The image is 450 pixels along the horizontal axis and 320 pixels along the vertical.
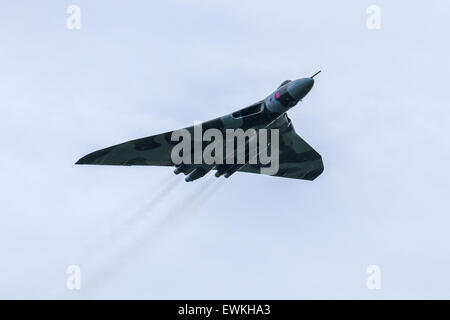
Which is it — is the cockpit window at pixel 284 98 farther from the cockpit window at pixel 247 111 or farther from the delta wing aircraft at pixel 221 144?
the cockpit window at pixel 247 111

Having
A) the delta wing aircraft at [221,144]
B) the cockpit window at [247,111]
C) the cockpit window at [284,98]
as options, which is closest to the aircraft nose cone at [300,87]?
the delta wing aircraft at [221,144]

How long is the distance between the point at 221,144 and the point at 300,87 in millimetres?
7086

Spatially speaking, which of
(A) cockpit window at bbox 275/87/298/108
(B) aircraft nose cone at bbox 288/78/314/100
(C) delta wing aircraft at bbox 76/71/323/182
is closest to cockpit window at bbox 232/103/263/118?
(C) delta wing aircraft at bbox 76/71/323/182

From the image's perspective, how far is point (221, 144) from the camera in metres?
53.8

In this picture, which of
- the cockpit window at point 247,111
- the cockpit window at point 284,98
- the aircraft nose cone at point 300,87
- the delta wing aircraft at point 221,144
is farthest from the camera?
the cockpit window at point 247,111

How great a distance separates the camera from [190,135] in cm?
5403

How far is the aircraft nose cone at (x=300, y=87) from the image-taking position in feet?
162

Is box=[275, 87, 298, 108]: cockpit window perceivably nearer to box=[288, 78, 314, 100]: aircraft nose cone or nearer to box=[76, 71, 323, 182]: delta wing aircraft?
box=[76, 71, 323, 182]: delta wing aircraft

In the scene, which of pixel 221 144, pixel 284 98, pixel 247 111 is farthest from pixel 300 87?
pixel 221 144

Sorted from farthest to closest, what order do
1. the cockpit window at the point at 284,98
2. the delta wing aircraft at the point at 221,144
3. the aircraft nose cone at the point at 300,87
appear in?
the delta wing aircraft at the point at 221,144
the cockpit window at the point at 284,98
the aircraft nose cone at the point at 300,87

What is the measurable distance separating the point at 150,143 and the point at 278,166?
34.8ft

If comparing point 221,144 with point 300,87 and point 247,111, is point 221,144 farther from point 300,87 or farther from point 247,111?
point 300,87
